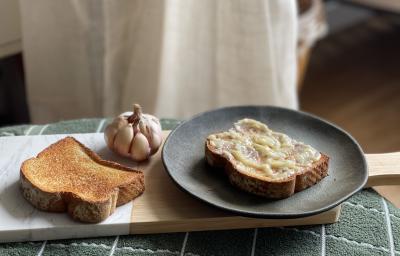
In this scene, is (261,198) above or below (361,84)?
above

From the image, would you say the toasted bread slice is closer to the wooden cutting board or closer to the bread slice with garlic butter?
the wooden cutting board

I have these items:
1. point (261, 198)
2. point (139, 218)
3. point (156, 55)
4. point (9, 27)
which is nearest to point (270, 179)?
point (261, 198)

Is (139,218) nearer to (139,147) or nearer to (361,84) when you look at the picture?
(139,147)


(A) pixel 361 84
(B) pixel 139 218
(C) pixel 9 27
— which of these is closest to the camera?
(B) pixel 139 218

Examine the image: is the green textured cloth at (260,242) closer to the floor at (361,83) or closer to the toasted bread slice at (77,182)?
the toasted bread slice at (77,182)

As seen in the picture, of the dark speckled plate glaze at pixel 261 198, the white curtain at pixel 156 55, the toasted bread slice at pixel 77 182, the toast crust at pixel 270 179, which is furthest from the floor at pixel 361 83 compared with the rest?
the toasted bread slice at pixel 77 182

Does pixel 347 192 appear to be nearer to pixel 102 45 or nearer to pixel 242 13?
pixel 242 13

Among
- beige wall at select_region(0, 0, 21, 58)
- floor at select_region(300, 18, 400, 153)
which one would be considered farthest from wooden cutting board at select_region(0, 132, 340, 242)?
floor at select_region(300, 18, 400, 153)
